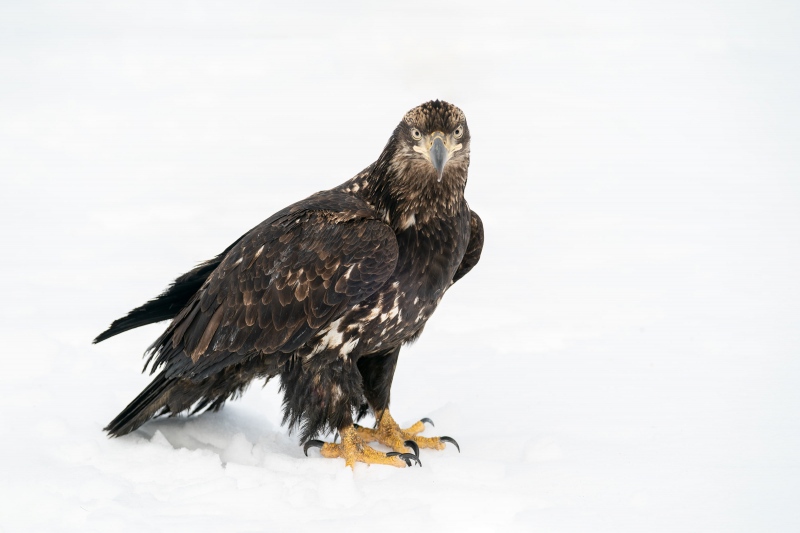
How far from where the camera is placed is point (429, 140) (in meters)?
5.91

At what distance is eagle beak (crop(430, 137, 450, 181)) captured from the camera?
18.9 feet

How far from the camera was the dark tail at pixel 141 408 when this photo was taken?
6344 mm

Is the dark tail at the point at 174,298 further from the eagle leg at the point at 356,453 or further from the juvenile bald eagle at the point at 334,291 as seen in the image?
the eagle leg at the point at 356,453

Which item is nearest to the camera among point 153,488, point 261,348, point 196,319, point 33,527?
point 33,527

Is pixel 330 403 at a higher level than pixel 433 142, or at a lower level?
lower

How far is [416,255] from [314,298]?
0.73 metres

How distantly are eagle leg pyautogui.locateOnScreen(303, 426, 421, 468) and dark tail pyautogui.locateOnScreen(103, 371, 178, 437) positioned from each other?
1036mm

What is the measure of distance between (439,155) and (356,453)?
2.02m

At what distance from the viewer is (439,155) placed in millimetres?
5781

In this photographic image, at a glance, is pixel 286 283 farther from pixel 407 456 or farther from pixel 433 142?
pixel 407 456

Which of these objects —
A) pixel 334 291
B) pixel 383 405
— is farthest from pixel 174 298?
pixel 383 405

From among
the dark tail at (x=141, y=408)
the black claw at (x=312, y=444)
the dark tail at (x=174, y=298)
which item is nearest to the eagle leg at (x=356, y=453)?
the black claw at (x=312, y=444)

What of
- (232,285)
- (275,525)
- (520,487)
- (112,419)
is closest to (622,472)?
(520,487)

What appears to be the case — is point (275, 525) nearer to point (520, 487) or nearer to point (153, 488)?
point (153, 488)
